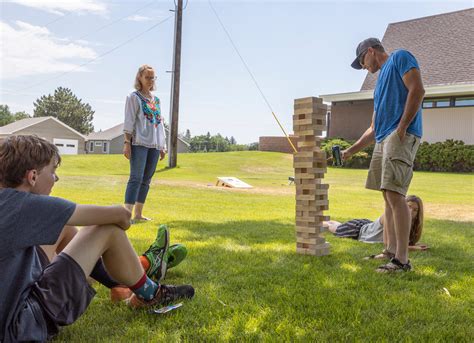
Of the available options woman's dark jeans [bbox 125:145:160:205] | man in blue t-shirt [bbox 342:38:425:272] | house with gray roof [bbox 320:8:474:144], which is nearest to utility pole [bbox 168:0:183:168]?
house with gray roof [bbox 320:8:474:144]

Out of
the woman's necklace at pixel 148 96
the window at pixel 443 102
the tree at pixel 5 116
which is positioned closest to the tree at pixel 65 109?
the tree at pixel 5 116

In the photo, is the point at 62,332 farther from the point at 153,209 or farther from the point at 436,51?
the point at 436,51

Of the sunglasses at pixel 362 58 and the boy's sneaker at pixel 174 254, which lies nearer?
the boy's sneaker at pixel 174 254

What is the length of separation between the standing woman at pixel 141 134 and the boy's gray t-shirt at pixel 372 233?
2.70m

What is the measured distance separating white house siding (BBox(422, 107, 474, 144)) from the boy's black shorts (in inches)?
938

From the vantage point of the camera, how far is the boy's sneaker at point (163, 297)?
8.73ft

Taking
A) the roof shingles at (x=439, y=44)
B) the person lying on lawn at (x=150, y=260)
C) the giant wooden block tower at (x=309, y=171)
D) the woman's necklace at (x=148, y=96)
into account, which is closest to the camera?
the person lying on lawn at (x=150, y=260)

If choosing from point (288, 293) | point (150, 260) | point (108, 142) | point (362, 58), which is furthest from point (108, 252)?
point (108, 142)

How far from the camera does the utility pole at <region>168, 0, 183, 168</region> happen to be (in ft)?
68.1

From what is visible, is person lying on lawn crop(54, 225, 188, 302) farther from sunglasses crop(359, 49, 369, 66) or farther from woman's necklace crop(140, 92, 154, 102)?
woman's necklace crop(140, 92, 154, 102)

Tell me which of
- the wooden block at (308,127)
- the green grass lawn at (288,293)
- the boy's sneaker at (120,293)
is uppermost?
the wooden block at (308,127)

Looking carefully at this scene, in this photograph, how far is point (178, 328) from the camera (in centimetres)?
245

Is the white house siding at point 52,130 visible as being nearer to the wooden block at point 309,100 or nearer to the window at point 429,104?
the window at point 429,104

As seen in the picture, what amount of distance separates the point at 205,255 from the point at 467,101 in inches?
895
